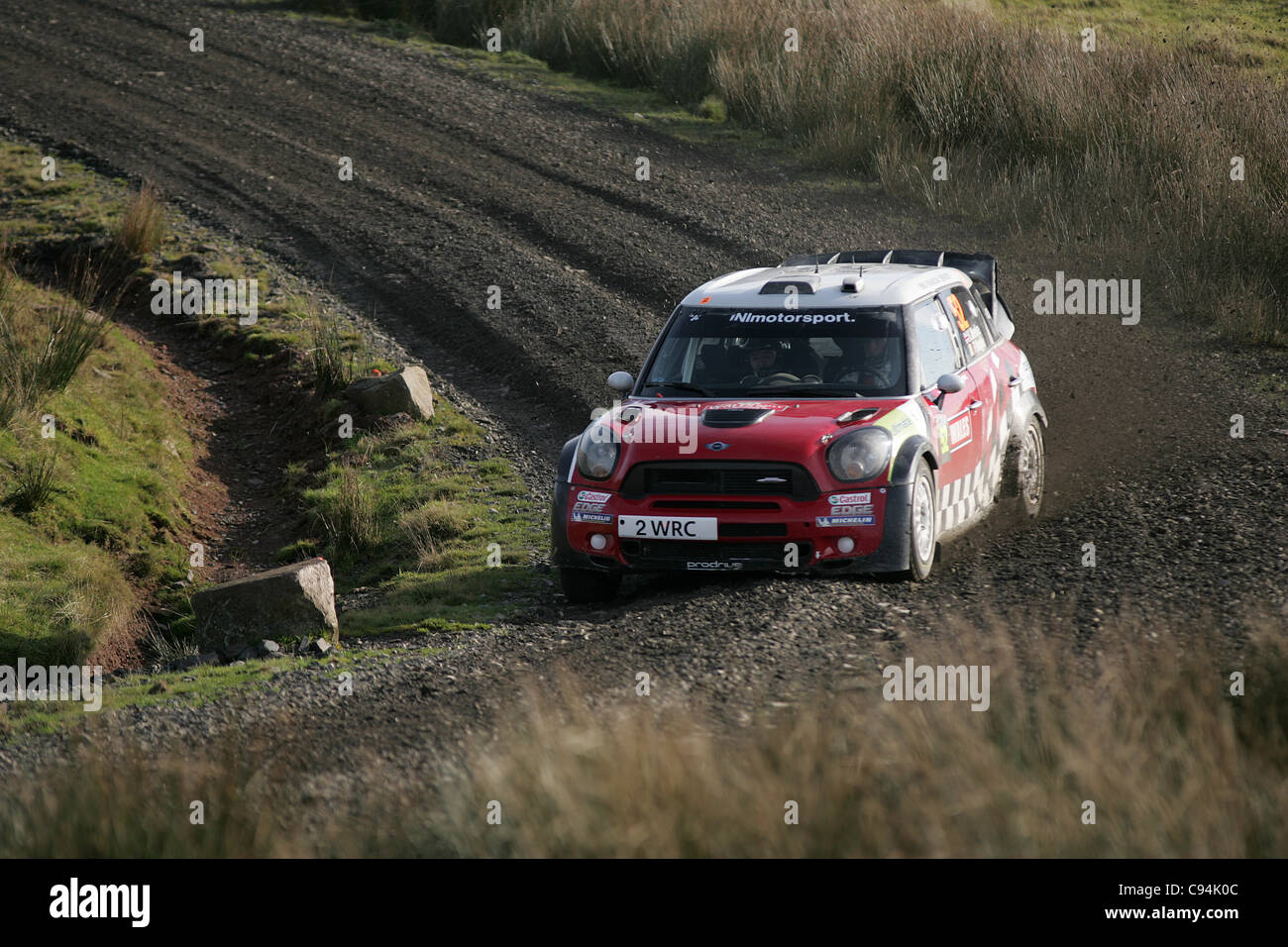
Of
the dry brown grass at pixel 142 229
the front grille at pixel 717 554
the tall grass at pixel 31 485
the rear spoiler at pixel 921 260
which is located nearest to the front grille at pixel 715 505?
the front grille at pixel 717 554

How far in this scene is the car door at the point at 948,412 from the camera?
8.81m

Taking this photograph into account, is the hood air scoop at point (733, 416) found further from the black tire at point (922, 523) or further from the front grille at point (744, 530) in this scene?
the black tire at point (922, 523)

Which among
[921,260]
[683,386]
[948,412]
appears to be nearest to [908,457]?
[948,412]

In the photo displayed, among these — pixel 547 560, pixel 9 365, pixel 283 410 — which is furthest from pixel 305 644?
pixel 283 410

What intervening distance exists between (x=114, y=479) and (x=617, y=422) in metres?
5.90

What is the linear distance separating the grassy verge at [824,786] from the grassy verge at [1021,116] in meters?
11.1

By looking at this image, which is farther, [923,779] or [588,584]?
[588,584]

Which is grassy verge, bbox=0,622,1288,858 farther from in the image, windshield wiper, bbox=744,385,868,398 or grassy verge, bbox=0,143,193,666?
grassy verge, bbox=0,143,193,666

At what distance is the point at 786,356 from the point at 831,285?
2.47ft

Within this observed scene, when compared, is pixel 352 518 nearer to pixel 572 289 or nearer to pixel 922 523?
pixel 922 523

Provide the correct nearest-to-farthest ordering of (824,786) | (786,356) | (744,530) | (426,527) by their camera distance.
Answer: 1. (824,786)
2. (744,530)
3. (786,356)
4. (426,527)

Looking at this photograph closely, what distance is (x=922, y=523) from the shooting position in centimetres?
845

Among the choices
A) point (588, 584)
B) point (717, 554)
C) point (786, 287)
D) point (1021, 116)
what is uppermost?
point (1021, 116)

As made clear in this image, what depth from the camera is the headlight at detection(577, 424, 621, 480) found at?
28.1 feet
